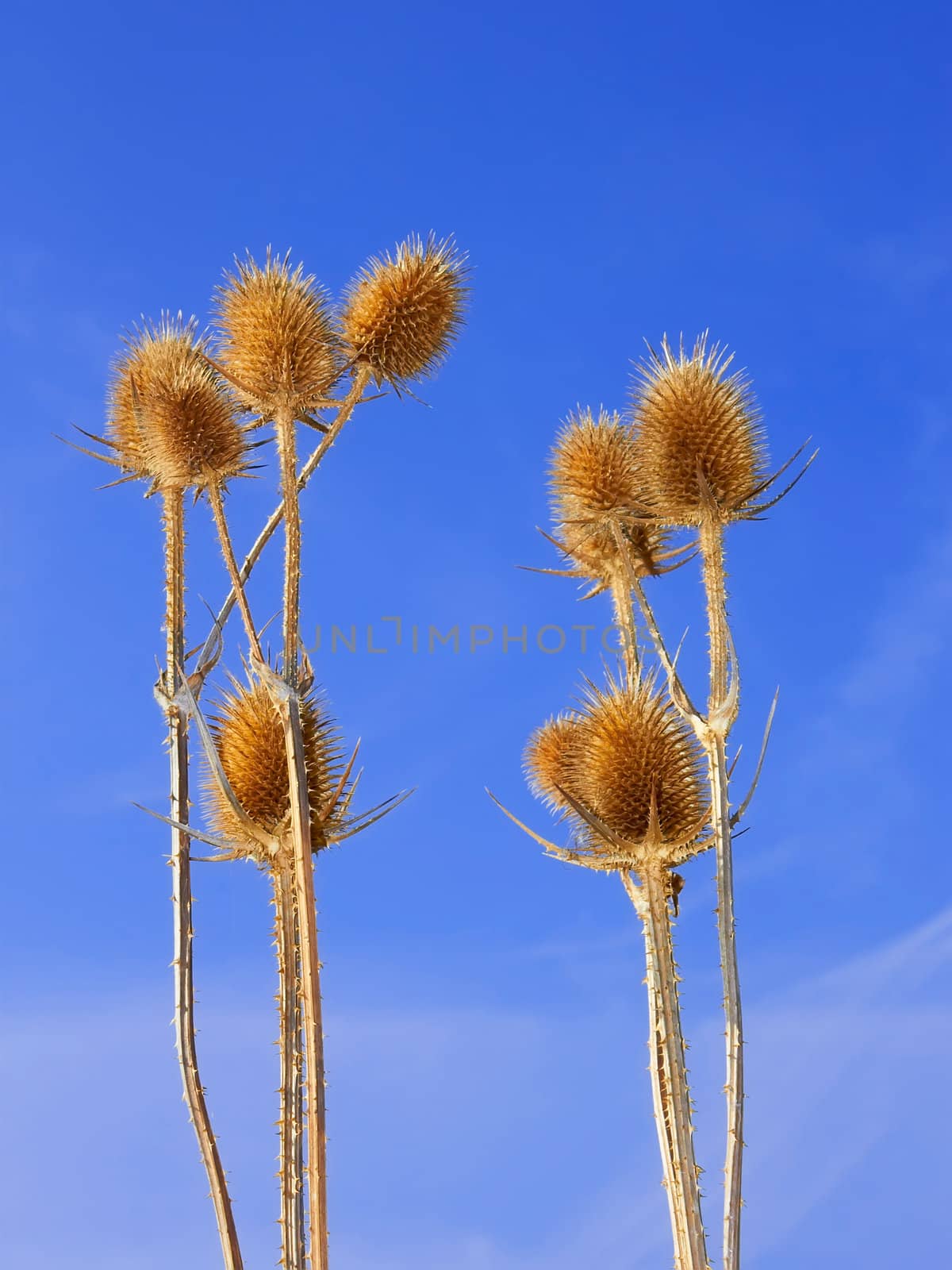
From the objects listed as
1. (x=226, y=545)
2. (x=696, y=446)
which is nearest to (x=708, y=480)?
(x=696, y=446)

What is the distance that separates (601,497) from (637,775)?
8.67 ft

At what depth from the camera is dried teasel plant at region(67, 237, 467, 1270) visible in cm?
893

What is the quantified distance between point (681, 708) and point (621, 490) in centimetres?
232

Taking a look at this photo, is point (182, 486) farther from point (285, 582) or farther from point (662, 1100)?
point (662, 1100)

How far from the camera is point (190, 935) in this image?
976 centimetres

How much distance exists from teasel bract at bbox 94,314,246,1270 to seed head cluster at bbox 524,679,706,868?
2.85m

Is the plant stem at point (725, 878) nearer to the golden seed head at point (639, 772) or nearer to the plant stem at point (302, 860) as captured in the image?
the golden seed head at point (639, 772)

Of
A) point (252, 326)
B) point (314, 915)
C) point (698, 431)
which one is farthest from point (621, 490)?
point (314, 915)

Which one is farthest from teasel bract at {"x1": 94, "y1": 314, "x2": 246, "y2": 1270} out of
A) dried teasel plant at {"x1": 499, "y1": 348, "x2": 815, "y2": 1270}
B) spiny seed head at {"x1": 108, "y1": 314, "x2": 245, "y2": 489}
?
dried teasel plant at {"x1": 499, "y1": 348, "x2": 815, "y2": 1270}

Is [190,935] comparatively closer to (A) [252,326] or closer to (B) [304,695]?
(B) [304,695]

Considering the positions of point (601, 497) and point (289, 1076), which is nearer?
point (289, 1076)

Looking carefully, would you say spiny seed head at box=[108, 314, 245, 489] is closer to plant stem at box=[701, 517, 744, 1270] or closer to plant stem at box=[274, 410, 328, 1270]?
plant stem at box=[274, 410, 328, 1270]

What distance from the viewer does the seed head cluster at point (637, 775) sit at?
356 inches

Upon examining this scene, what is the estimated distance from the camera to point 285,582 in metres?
9.30
